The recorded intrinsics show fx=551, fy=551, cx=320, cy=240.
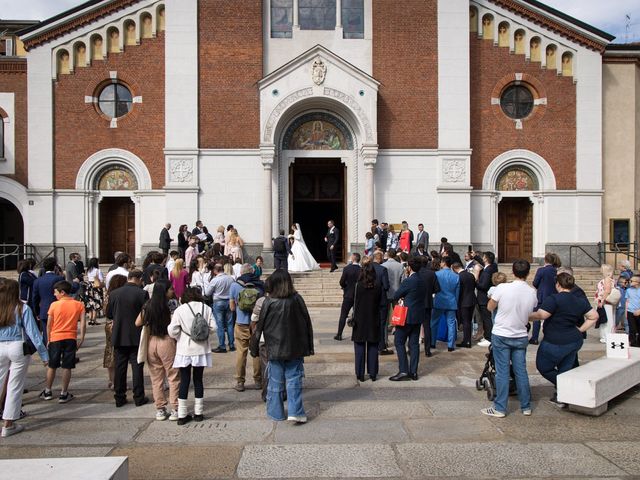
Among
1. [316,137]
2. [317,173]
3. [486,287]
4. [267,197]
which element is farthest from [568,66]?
[486,287]

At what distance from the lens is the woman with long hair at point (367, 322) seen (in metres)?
8.69

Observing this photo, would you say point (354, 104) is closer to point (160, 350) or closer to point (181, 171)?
point (181, 171)

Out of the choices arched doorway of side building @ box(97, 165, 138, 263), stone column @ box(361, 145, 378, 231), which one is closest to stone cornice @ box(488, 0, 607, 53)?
stone column @ box(361, 145, 378, 231)

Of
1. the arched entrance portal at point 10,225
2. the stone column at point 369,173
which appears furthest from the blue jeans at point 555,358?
the arched entrance portal at point 10,225

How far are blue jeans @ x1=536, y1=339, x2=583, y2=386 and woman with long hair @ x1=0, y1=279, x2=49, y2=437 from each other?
6.58 metres

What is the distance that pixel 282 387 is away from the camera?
7008mm

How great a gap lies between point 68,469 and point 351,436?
130 inches

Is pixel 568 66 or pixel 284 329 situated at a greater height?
pixel 568 66

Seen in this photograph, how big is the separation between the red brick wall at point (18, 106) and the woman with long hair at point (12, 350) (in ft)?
58.0

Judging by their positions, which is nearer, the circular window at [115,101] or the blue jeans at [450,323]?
the blue jeans at [450,323]

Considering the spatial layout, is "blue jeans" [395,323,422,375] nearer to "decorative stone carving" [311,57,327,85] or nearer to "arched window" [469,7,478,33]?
"decorative stone carving" [311,57,327,85]

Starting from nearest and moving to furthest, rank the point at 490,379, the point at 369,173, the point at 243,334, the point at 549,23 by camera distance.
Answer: the point at 490,379 → the point at 243,334 → the point at 369,173 → the point at 549,23

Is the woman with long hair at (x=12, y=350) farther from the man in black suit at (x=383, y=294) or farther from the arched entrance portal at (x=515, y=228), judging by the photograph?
the arched entrance portal at (x=515, y=228)

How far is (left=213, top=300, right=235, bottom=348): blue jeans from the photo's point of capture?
11.0 meters
